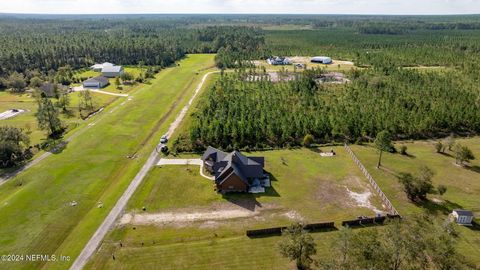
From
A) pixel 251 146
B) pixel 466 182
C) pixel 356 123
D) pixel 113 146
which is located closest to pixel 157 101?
pixel 113 146

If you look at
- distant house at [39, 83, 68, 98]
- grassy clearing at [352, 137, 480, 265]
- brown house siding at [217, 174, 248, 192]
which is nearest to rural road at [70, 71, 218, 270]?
brown house siding at [217, 174, 248, 192]

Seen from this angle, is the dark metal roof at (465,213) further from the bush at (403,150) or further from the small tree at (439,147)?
the small tree at (439,147)

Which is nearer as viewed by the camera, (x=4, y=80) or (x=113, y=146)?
(x=113, y=146)

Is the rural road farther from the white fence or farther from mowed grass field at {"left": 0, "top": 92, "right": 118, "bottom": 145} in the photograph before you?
the white fence

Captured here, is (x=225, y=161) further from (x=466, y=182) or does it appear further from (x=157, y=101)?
(x=157, y=101)

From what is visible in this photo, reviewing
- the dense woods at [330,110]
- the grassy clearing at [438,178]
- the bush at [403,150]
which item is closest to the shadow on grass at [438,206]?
the grassy clearing at [438,178]

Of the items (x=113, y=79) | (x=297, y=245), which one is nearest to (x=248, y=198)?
(x=297, y=245)
